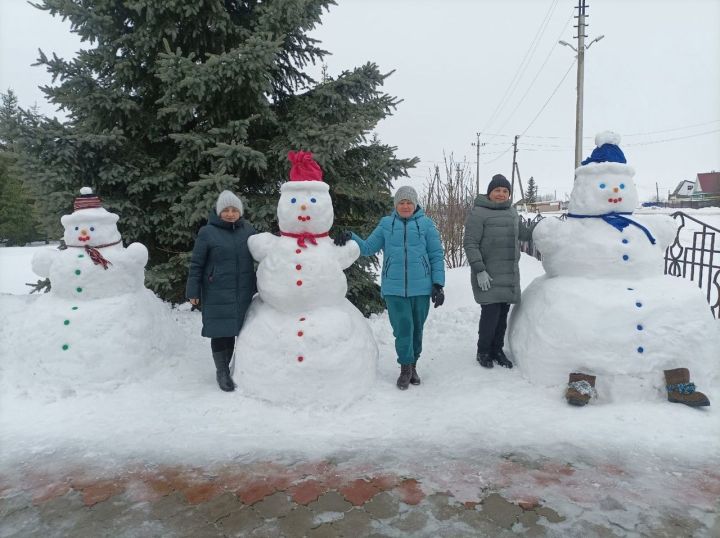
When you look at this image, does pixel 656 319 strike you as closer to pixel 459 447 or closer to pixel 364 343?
pixel 459 447

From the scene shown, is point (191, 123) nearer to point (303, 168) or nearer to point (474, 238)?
point (303, 168)

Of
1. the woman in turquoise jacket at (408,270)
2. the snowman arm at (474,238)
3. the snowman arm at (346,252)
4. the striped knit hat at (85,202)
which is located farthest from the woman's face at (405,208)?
the striped knit hat at (85,202)

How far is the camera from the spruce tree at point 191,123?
539 centimetres

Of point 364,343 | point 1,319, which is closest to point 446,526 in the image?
point 364,343

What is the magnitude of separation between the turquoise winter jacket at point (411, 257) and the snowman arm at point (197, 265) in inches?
62.8

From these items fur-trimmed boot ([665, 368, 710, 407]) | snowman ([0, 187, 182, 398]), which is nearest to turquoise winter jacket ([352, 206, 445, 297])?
fur-trimmed boot ([665, 368, 710, 407])

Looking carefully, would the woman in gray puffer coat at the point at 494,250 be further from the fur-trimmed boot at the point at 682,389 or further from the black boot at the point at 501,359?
the fur-trimmed boot at the point at 682,389

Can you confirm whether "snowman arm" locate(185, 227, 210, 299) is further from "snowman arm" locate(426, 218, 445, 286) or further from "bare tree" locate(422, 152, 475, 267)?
"bare tree" locate(422, 152, 475, 267)

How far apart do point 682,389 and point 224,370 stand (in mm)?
3757

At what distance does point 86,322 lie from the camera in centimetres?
417

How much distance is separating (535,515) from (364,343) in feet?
6.37

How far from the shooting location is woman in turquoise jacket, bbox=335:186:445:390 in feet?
14.1

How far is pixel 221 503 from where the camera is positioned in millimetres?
2738

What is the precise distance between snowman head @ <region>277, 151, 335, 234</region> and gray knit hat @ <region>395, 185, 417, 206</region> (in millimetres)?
666
